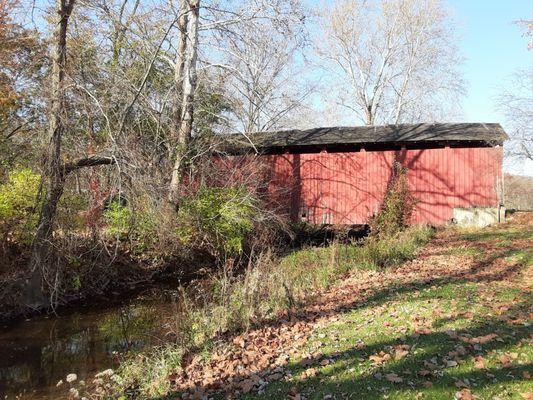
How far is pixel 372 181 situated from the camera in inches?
651

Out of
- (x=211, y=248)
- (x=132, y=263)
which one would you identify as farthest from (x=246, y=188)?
(x=132, y=263)

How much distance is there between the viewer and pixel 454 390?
12.3 feet

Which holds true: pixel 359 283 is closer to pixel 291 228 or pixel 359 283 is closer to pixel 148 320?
pixel 148 320

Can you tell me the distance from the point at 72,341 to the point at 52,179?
305 cm

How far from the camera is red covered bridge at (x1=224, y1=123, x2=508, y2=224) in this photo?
1581 centimetres

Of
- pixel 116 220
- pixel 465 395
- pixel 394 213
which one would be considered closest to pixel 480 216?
pixel 394 213

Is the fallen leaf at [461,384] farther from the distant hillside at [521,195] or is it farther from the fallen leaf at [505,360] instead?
the distant hillside at [521,195]

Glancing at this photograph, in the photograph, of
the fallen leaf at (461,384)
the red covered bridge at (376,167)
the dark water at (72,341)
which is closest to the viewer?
the fallen leaf at (461,384)

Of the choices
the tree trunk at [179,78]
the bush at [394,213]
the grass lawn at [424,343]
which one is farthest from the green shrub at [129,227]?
the bush at [394,213]

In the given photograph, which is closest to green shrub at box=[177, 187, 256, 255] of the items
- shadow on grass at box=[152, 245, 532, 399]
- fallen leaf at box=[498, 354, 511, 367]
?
shadow on grass at box=[152, 245, 532, 399]

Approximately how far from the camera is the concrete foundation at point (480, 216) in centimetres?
1508

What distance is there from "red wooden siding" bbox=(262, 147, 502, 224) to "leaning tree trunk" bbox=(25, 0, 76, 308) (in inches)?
361

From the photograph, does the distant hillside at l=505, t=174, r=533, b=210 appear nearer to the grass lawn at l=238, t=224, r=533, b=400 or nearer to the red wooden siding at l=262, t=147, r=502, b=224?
the red wooden siding at l=262, t=147, r=502, b=224

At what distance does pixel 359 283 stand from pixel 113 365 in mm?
4368
